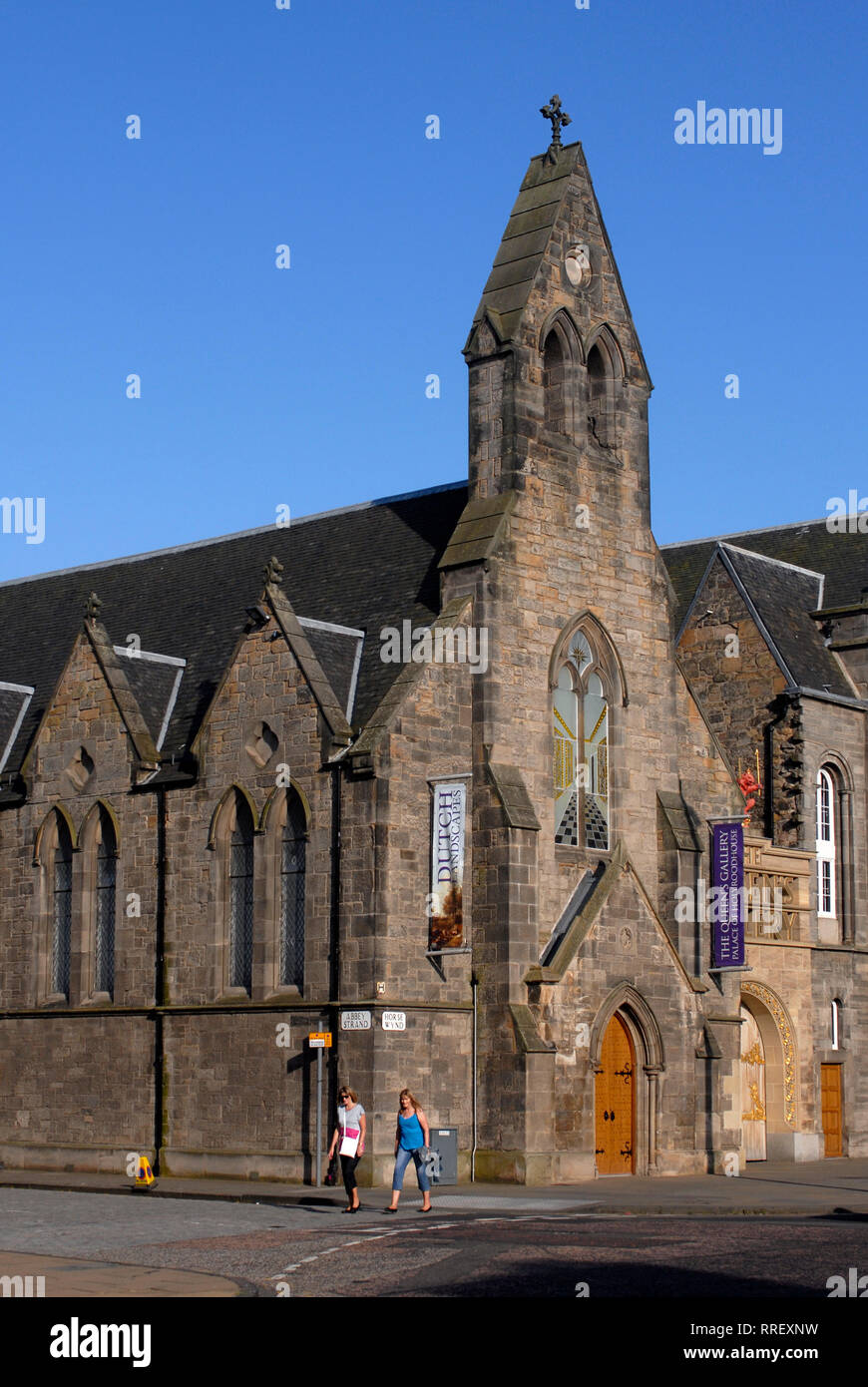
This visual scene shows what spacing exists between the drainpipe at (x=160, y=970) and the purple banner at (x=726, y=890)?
9953 mm

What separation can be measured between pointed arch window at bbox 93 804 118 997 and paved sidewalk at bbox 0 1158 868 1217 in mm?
3584

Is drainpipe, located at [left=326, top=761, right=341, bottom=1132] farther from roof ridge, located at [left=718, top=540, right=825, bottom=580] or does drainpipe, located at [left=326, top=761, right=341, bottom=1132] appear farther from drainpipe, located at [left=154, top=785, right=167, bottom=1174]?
roof ridge, located at [left=718, top=540, right=825, bottom=580]

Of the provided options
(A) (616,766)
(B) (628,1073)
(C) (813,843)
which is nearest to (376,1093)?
(B) (628,1073)

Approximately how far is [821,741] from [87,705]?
16.2m

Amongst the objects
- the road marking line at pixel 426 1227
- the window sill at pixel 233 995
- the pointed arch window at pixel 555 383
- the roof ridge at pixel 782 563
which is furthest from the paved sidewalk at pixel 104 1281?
the roof ridge at pixel 782 563

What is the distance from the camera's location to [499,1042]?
Result: 1158 inches

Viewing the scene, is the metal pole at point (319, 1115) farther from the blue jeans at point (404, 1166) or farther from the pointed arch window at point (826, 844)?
the pointed arch window at point (826, 844)

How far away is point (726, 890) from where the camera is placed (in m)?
33.8

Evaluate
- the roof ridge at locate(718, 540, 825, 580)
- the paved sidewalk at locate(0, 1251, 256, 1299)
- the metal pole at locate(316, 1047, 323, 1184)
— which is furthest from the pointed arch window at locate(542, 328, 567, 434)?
the paved sidewalk at locate(0, 1251, 256, 1299)

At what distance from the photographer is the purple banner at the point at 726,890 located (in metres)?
33.5

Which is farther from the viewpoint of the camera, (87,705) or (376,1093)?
(87,705)
